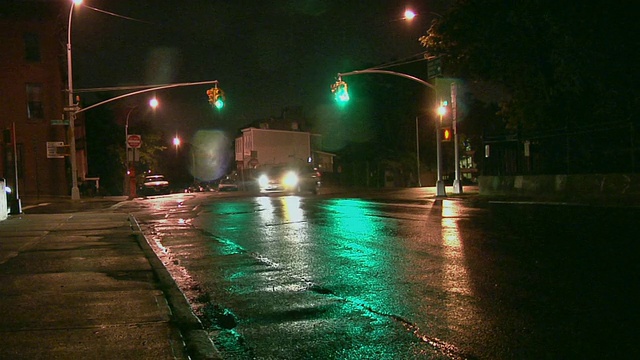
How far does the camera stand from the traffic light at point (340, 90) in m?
29.8

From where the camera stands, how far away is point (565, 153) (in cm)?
2553

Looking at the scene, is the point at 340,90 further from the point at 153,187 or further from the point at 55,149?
the point at 153,187

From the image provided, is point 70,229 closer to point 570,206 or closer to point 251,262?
point 251,262

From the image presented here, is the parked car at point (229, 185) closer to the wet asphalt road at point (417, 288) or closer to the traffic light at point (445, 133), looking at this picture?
the traffic light at point (445, 133)

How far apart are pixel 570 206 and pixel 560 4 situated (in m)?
8.14

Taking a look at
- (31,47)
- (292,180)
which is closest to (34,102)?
(31,47)

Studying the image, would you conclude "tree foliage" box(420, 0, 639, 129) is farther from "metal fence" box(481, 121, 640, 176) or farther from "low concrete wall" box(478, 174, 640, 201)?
"low concrete wall" box(478, 174, 640, 201)

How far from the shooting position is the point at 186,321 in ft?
21.2

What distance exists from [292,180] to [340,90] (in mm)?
8891

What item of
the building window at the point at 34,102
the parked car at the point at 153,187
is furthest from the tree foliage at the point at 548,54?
the parked car at the point at 153,187

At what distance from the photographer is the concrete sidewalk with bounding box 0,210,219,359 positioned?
548 cm

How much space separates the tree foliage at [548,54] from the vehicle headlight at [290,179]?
38.0ft

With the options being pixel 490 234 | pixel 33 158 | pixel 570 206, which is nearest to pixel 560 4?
pixel 570 206

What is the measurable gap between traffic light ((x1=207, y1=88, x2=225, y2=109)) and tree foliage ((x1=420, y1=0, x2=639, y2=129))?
968cm
